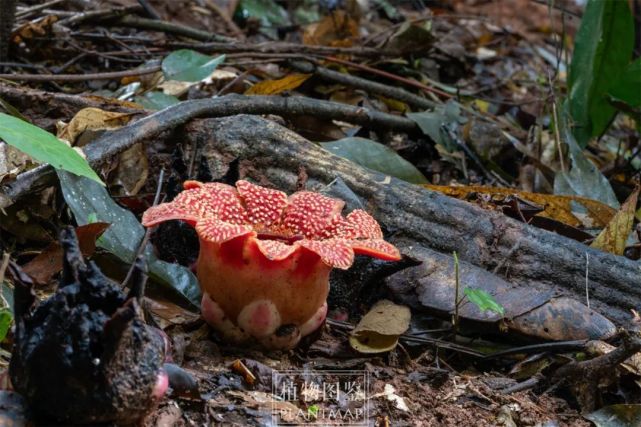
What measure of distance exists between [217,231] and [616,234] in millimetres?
1697

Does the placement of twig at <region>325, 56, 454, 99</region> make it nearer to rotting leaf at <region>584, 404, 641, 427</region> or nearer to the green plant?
the green plant

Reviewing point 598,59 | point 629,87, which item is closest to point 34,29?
point 598,59

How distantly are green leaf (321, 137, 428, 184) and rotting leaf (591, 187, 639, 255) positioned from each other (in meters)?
0.75

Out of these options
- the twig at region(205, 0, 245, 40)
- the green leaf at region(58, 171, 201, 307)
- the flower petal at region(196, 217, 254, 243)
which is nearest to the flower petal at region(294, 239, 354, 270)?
the flower petal at region(196, 217, 254, 243)

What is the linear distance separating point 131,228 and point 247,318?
55cm

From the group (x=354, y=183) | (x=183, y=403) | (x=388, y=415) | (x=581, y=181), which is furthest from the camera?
(x=581, y=181)

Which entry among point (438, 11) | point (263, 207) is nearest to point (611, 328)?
point (263, 207)

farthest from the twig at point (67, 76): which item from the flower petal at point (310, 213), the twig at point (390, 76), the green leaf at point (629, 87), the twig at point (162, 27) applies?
the green leaf at point (629, 87)

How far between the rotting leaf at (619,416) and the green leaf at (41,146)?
5.14ft

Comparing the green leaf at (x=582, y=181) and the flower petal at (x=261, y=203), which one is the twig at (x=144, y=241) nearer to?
the flower petal at (x=261, y=203)

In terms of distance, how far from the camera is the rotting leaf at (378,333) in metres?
2.40

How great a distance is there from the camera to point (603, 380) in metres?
2.40

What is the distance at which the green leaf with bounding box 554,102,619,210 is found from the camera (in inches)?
145

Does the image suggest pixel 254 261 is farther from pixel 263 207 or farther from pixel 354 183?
pixel 354 183
